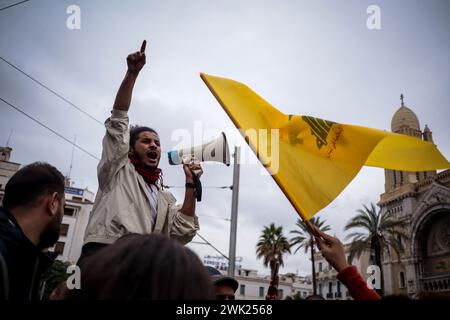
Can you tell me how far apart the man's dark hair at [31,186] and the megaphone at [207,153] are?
142 centimetres

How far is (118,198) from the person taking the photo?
8.44 ft

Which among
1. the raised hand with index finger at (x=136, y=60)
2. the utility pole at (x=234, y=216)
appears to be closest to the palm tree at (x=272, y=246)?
the utility pole at (x=234, y=216)

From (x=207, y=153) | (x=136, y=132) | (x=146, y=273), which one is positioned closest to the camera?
(x=146, y=273)

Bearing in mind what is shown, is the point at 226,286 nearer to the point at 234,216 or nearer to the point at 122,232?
the point at 122,232

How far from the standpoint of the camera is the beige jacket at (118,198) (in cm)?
245

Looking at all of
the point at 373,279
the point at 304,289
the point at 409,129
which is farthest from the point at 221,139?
the point at 304,289

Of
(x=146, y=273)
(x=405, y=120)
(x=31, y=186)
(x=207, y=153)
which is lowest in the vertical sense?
(x=146, y=273)

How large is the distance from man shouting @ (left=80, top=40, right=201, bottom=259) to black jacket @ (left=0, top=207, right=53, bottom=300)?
347 millimetres

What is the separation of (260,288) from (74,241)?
3390 cm

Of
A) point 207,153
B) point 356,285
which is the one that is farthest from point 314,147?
point 356,285

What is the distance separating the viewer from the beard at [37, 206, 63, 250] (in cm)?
227

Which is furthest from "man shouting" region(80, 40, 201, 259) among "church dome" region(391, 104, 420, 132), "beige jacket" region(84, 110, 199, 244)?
"church dome" region(391, 104, 420, 132)

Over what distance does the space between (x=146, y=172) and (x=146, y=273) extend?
A: 1978 mm
